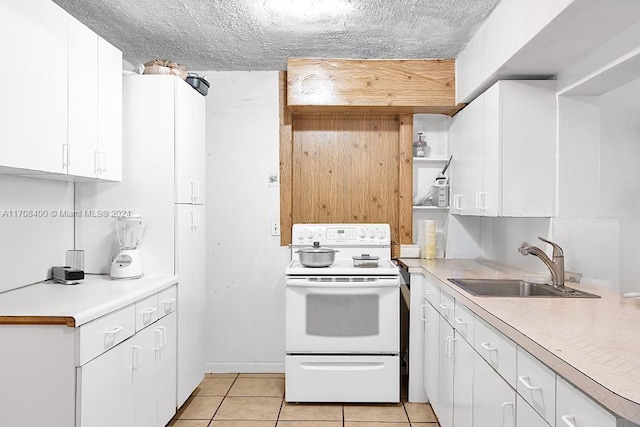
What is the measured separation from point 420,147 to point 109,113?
2151 millimetres

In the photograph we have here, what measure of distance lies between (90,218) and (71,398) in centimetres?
123

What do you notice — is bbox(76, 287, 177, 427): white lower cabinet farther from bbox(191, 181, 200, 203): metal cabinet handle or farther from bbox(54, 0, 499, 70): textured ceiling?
bbox(54, 0, 499, 70): textured ceiling

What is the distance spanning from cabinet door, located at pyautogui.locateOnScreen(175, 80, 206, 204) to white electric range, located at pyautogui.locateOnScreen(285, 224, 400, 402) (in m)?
0.80

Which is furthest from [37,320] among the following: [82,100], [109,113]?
[109,113]

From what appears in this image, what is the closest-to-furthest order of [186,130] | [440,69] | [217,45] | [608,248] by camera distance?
[608,248], [186,130], [217,45], [440,69]

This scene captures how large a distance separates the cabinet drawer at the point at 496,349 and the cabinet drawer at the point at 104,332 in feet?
4.85

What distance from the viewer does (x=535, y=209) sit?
2.52 m

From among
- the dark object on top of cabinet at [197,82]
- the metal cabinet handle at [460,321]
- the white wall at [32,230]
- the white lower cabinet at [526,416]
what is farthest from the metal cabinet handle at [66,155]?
the white lower cabinet at [526,416]

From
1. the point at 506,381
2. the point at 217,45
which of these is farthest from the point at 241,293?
the point at 506,381

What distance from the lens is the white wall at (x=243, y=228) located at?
139 inches

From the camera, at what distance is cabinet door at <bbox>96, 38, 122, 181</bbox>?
2.36 metres

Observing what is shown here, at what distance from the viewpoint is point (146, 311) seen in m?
2.28

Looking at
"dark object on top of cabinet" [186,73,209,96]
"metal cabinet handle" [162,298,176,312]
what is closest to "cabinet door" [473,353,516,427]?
"metal cabinet handle" [162,298,176,312]

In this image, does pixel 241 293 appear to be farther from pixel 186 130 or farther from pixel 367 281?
pixel 186 130
